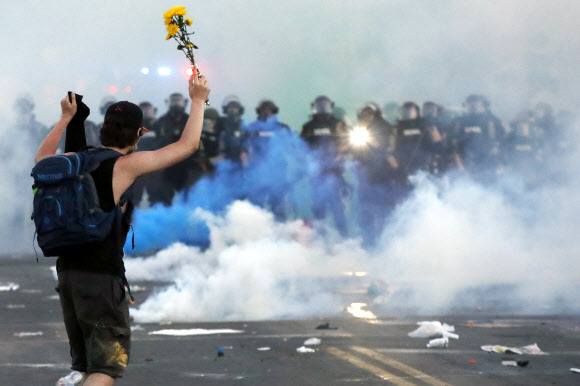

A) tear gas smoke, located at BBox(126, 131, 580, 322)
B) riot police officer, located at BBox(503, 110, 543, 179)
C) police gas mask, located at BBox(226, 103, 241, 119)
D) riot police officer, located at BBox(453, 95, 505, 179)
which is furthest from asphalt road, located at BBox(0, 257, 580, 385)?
police gas mask, located at BBox(226, 103, 241, 119)

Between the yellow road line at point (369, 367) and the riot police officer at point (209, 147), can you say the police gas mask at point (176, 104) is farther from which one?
the yellow road line at point (369, 367)

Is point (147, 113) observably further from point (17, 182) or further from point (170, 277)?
point (170, 277)

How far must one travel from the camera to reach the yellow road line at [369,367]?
6.65m

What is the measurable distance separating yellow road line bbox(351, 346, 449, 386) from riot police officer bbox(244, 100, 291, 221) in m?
23.4

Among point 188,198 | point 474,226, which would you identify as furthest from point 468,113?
point 474,226

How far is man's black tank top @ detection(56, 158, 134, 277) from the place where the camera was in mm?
3707

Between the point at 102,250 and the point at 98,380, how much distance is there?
54 cm

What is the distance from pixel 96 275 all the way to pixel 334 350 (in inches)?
189

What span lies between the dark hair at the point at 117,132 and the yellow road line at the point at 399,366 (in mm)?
3620

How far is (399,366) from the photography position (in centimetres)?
730

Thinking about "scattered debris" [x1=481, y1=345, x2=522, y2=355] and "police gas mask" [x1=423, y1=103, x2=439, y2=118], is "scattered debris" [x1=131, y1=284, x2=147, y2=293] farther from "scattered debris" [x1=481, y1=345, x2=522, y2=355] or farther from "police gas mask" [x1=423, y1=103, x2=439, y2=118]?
"police gas mask" [x1=423, y1=103, x2=439, y2=118]

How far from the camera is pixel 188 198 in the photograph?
105 feet

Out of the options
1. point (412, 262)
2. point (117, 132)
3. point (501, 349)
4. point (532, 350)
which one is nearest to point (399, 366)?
point (501, 349)

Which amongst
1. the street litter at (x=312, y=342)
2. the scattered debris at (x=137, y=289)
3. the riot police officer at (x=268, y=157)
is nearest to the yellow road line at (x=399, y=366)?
the street litter at (x=312, y=342)
